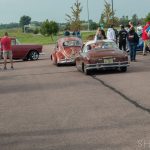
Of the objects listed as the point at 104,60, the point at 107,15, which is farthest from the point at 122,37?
the point at 107,15

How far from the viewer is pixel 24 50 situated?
30406 mm

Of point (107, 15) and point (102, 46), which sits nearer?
point (102, 46)

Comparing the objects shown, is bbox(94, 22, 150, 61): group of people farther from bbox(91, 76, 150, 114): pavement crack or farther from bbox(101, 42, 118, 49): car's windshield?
bbox(91, 76, 150, 114): pavement crack

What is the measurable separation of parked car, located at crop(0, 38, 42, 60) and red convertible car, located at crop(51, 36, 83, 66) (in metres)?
5.74

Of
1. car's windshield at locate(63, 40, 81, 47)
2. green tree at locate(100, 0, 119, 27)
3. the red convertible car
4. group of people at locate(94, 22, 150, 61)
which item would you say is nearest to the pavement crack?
the red convertible car

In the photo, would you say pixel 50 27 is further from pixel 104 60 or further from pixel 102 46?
pixel 104 60

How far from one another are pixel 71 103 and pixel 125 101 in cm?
124

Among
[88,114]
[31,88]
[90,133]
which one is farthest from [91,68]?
[90,133]

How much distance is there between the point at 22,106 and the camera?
11430 mm

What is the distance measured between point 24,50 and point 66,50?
704 centimetres

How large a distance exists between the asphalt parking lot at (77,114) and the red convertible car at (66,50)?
690cm

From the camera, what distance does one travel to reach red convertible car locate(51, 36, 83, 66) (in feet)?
77.7

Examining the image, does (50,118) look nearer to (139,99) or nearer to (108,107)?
(108,107)

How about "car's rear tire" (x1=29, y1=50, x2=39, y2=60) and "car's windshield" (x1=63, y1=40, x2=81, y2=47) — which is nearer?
"car's windshield" (x1=63, y1=40, x2=81, y2=47)
